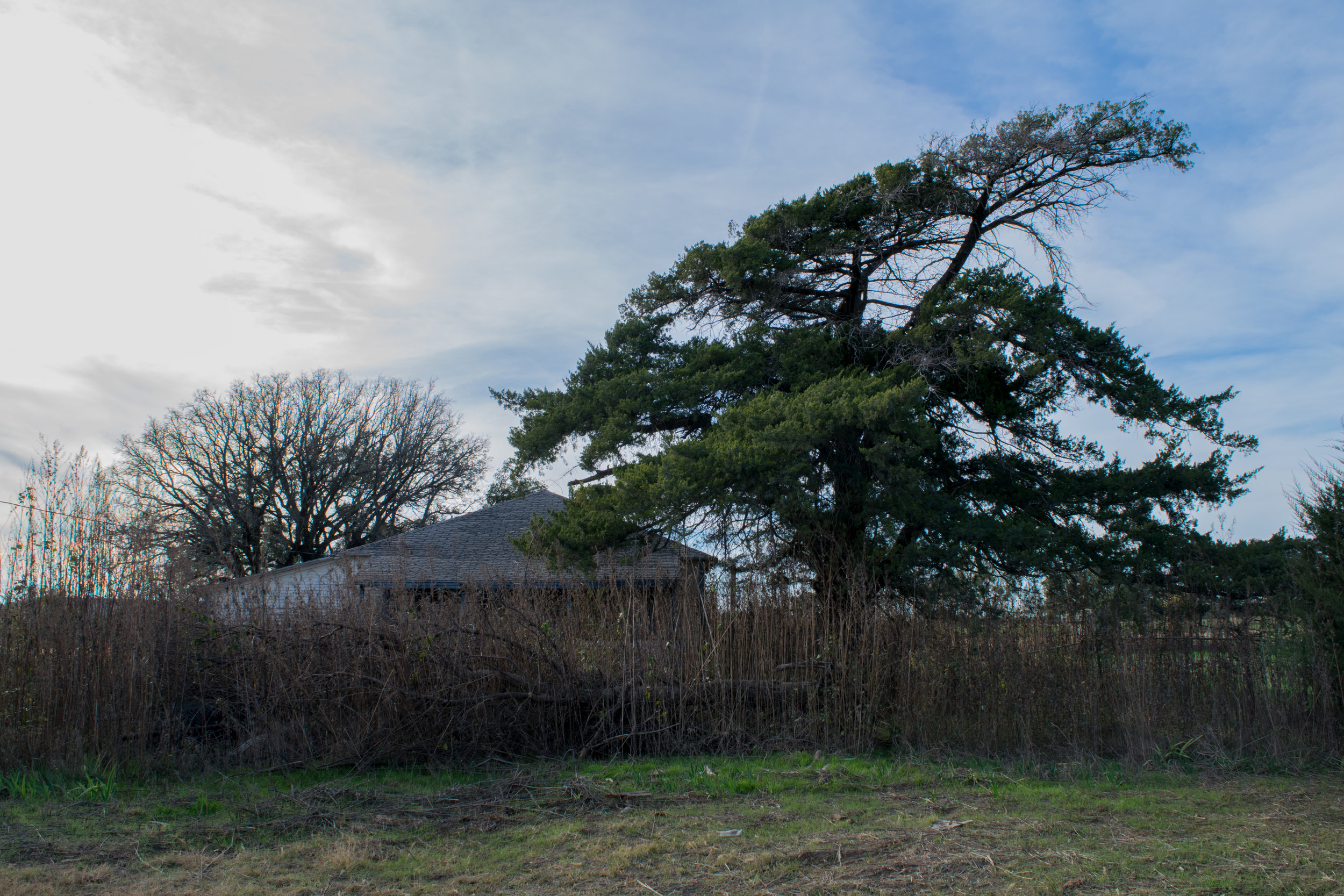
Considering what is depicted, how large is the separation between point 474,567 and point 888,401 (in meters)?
9.71

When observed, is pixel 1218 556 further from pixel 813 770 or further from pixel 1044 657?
pixel 813 770

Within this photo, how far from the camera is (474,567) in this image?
16875 mm

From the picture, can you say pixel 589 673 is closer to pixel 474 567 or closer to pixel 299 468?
pixel 474 567

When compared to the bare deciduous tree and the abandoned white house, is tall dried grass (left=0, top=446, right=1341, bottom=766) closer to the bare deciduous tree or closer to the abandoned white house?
the abandoned white house

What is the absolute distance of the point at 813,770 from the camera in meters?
6.74

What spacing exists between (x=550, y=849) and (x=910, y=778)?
3294mm

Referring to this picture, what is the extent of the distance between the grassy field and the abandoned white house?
2042 millimetres

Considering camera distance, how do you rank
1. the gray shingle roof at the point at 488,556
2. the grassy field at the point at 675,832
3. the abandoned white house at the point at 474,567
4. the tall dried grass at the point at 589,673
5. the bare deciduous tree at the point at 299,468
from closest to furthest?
the grassy field at the point at 675,832
the tall dried grass at the point at 589,673
the abandoned white house at the point at 474,567
the gray shingle roof at the point at 488,556
the bare deciduous tree at the point at 299,468

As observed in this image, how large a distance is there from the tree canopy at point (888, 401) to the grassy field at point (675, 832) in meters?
3.64

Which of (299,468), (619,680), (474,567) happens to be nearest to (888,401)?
(619,680)

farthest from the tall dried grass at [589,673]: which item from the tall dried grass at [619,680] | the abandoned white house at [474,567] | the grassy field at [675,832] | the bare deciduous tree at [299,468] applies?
the bare deciduous tree at [299,468]

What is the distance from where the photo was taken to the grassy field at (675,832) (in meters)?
3.90

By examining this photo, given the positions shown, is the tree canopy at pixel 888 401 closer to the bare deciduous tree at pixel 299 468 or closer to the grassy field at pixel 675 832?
the grassy field at pixel 675 832

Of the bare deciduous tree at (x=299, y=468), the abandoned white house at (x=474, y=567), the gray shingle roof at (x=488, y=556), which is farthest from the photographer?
the bare deciduous tree at (x=299, y=468)
